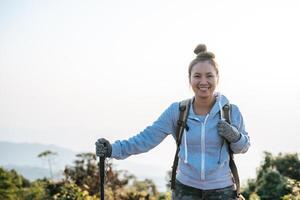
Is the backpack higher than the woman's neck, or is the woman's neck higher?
the woman's neck

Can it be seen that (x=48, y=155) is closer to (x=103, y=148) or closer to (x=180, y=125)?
(x=103, y=148)

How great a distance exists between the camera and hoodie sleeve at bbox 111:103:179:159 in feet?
15.7

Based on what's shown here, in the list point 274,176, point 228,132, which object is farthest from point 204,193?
point 274,176

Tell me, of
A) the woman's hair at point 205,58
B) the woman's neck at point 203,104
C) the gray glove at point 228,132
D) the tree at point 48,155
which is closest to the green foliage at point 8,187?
the tree at point 48,155

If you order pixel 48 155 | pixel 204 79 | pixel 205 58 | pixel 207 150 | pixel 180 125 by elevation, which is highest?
pixel 48 155

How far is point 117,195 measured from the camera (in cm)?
1722

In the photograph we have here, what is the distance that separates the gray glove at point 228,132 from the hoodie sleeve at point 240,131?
6 centimetres

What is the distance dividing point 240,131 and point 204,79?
546 millimetres

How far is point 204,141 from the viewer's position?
448 cm

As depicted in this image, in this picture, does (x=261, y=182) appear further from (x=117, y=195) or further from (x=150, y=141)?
(x=150, y=141)

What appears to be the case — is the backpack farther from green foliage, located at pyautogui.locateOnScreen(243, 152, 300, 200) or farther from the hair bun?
green foliage, located at pyautogui.locateOnScreen(243, 152, 300, 200)

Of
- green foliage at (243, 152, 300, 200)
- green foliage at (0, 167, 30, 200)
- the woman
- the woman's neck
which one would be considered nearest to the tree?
green foliage at (0, 167, 30, 200)

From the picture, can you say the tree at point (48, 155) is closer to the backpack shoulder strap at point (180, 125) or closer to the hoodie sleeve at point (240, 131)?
the backpack shoulder strap at point (180, 125)

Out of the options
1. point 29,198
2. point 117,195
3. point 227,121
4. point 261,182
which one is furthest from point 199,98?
point 29,198
